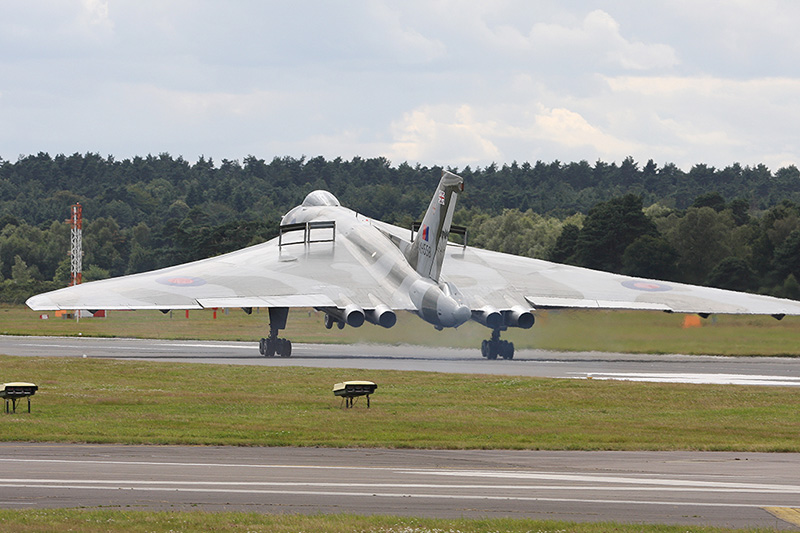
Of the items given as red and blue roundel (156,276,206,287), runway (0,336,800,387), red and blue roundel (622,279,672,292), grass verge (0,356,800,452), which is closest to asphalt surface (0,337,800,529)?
grass verge (0,356,800,452)

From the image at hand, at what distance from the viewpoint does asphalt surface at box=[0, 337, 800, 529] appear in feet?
43.7

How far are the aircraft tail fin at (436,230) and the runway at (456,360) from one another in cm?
356

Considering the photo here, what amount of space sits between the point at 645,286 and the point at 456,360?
8150 mm

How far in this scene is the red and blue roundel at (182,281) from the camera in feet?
133

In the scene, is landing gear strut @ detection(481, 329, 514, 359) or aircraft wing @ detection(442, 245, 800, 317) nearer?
aircraft wing @ detection(442, 245, 800, 317)

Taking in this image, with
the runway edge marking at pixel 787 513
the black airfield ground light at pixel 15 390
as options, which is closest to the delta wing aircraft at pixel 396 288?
the black airfield ground light at pixel 15 390

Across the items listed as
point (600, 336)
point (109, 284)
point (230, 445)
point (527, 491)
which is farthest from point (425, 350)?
point (527, 491)

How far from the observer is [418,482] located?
15258 mm

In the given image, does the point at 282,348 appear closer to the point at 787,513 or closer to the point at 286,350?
the point at 286,350

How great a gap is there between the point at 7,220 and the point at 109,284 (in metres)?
128

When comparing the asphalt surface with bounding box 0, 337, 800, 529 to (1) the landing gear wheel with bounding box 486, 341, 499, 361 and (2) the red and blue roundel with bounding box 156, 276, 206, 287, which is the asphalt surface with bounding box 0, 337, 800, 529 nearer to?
(2) the red and blue roundel with bounding box 156, 276, 206, 287

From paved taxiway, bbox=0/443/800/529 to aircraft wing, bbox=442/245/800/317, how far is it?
22.6 meters

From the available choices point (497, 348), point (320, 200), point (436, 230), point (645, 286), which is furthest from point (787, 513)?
point (320, 200)

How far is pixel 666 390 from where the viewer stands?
29.5 meters
